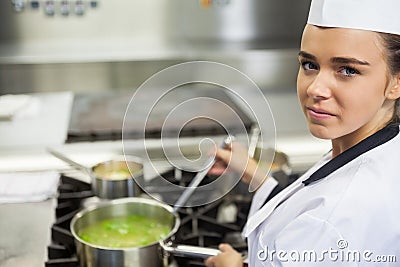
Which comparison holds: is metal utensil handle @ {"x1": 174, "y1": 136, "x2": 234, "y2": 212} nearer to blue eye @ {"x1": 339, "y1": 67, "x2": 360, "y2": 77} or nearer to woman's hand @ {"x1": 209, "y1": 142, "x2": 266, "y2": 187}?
woman's hand @ {"x1": 209, "y1": 142, "x2": 266, "y2": 187}

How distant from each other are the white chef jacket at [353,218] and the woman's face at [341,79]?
0.05 meters

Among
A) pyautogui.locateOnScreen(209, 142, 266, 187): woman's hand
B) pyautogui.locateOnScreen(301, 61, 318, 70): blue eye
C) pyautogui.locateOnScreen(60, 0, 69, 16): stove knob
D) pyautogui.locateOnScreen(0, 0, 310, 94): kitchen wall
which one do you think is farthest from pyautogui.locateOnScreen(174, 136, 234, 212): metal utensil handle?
pyautogui.locateOnScreen(60, 0, 69, 16): stove knob

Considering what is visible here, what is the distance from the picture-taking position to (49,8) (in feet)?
9.30

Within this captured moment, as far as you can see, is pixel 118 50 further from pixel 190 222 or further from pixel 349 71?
pixel 349 71

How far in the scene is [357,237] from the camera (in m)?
0.70

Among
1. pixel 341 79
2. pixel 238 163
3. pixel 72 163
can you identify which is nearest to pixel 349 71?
pixel 341 79

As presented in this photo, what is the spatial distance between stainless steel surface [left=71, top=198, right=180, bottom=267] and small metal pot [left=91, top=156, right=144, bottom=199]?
55 millimetres

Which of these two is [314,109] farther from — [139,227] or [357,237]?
[139,227]

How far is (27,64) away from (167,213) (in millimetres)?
1772

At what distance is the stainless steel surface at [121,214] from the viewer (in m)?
0.89

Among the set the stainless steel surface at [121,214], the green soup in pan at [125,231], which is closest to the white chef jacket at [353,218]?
the stainless steel surface at [121,214]

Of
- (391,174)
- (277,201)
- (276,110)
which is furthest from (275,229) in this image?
(276,110)

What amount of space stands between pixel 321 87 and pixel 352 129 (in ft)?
0.26

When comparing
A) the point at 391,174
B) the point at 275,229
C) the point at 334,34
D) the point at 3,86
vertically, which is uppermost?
the point at 334,34
